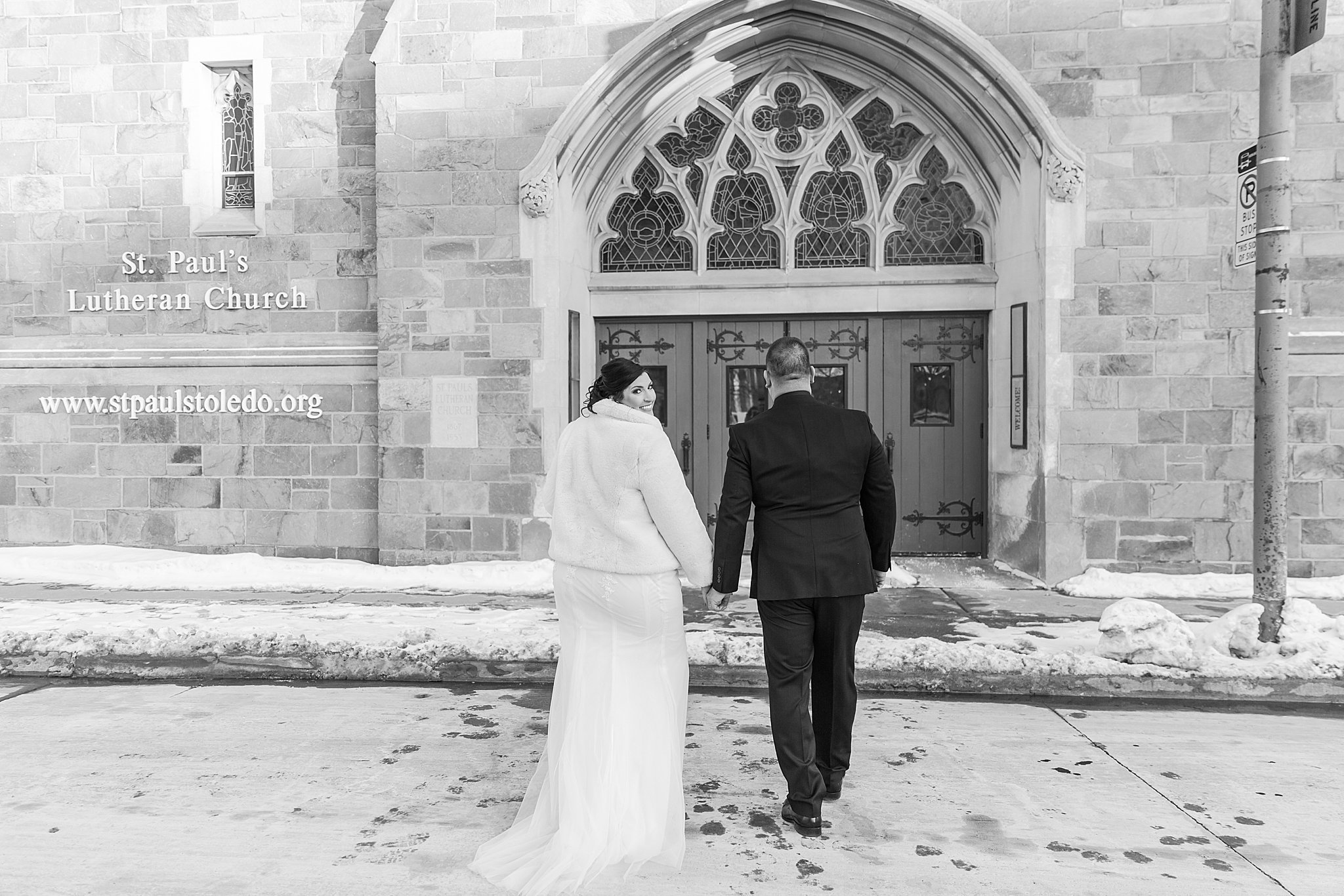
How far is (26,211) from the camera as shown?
9.87 metres

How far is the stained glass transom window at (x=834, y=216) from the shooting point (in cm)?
960

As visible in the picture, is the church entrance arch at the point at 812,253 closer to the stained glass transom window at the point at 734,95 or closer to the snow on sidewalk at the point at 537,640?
the stained glass transom window at the point at 734,95

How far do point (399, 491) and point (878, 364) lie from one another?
447 centimetres

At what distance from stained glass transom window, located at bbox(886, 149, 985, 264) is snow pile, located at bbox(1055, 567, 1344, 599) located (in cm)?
310

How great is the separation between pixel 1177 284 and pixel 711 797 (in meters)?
6.36

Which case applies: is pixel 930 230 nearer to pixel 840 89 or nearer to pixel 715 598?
pixel 840 89

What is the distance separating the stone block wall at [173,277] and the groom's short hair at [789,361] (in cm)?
646

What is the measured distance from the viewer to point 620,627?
3.64 m

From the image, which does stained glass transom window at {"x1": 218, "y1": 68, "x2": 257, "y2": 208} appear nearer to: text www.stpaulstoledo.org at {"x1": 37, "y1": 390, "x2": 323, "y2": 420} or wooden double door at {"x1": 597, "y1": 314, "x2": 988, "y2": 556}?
text www.stpaulstoledo.org at {"x1": 37, "y1": 390, "x2": 323, "y2": 420}

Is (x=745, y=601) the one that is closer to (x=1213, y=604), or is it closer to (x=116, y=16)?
(x=1213, y=604)

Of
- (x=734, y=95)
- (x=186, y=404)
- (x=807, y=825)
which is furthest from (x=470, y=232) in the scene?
(x=807, y=825)

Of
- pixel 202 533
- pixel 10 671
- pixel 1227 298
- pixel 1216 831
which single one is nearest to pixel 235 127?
pixel 202 533

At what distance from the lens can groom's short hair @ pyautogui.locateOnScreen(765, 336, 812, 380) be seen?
3891 millimetres

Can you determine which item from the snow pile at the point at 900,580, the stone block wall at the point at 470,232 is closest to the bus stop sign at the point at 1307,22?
the snow pile at the point at 900,580
